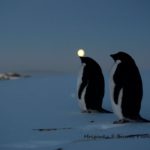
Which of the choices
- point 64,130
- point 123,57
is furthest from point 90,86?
point 64,130

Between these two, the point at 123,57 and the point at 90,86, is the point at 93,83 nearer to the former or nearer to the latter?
the point at 90,86

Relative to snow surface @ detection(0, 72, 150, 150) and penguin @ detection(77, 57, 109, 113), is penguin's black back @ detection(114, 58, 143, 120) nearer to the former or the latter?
snow surface @ detection(0, 72, 150, 150)

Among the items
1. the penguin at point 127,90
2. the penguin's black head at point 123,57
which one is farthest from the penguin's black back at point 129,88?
the penguin's black head at point 123,57

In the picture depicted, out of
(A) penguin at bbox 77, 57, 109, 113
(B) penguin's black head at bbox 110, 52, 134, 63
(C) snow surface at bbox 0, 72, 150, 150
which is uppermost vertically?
(B) penguin's black head at bbox 110, 52, 134, 63

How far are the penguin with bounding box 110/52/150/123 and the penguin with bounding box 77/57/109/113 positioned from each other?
138cm

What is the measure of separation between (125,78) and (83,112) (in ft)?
5.35

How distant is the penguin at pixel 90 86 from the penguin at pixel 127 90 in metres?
1.38

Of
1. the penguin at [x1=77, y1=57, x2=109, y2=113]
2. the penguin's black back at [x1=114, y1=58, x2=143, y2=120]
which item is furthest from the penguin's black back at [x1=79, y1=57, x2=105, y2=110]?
the penguin's black back at [x1=114, y1=58, x2=143, y2=120]

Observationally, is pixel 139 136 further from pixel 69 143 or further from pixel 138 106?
pixel 138 106

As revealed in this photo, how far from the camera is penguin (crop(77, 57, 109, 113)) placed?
8781 millimetres

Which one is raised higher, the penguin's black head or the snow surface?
the penguin's black head

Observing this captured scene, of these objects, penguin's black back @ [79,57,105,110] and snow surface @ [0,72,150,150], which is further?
penguin's black back @ [79,57,105,110]

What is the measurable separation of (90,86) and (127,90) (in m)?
1.62


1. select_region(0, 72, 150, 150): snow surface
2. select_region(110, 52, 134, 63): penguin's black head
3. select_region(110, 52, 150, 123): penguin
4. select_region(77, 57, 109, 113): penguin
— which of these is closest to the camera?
select_region(0, 72, 150, 150): snow surface
